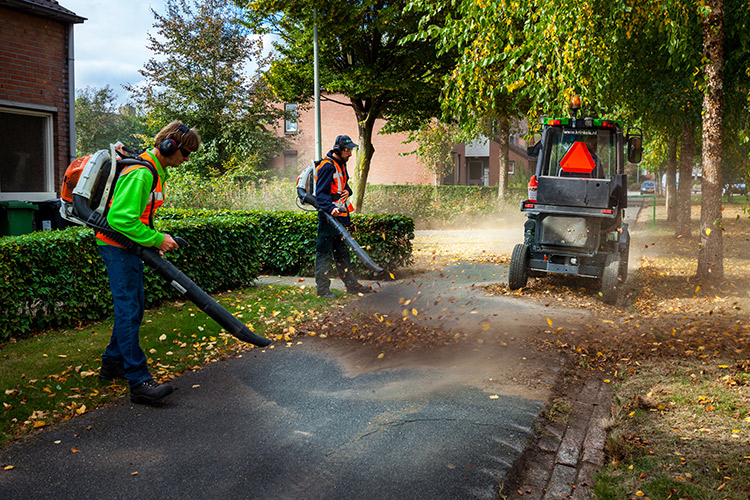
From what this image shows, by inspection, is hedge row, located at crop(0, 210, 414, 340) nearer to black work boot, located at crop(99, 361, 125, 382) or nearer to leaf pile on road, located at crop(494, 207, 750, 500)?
black work boot, located at crop(99, 361, 125, 382)

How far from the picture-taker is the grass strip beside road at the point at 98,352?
14.3 feet

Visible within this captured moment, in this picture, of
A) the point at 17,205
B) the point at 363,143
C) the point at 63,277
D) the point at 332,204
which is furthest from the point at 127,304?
the point at 363,143

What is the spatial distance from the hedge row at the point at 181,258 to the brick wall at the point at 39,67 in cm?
250

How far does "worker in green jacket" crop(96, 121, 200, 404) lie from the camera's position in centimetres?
424

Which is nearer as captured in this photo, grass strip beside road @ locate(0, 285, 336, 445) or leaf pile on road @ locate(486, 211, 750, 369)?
grass strip beside road @ locate(0, 285, 336, 445)

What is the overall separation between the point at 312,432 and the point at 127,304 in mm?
1670

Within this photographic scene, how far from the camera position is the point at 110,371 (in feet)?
15.9

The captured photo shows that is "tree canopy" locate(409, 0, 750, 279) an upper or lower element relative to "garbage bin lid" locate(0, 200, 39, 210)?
upper

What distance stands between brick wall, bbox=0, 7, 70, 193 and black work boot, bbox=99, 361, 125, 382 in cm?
748

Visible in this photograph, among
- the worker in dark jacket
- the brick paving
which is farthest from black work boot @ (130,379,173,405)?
the worker in dark jacket

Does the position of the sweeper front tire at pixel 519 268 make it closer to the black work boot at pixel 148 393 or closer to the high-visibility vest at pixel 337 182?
the high-visibility vest at pixel 337 182

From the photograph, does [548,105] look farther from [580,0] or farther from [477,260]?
[477,260]

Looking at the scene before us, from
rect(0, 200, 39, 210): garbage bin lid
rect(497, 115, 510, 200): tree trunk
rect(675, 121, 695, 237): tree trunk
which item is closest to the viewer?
rect(0, 200, 39, 210): garbage bin lid

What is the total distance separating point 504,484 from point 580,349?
9.97ft
